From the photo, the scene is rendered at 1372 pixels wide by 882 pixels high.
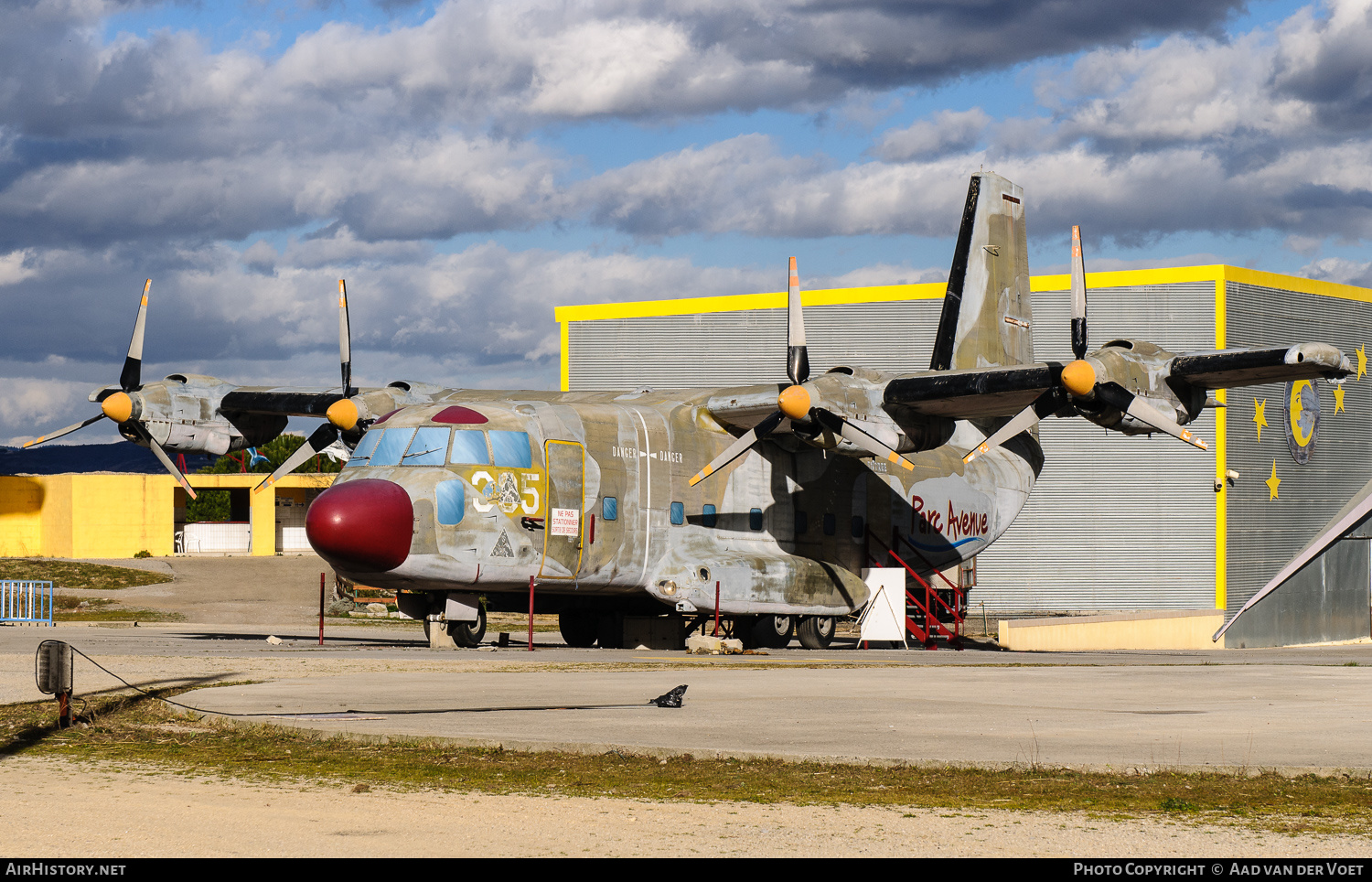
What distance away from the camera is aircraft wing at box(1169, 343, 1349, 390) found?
22.8 metres

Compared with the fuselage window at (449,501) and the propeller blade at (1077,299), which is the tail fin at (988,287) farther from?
the fuselage window at (449,501)

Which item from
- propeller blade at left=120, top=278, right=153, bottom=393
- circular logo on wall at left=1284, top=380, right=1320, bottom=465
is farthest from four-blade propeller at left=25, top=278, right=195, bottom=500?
circular logo on wall at left=1284, top=380, right=1320, bottom=465

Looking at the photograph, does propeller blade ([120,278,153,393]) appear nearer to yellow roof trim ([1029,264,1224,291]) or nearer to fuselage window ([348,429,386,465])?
fuselage window ([348,429,386,465])

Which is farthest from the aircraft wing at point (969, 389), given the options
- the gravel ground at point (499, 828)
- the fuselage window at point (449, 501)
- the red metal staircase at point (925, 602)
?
the gravel ground at point (499, 828)

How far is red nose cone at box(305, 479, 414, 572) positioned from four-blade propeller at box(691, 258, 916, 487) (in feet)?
18.9

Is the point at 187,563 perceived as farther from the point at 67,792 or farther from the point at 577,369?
the point at 67,792

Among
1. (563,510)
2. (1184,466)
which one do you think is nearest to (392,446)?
(563,510)

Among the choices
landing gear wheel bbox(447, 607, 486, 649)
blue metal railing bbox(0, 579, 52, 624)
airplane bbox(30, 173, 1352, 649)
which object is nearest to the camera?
airplane bbox(30, 173, 1352, 649)

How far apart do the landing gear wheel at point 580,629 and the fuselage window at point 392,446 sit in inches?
250

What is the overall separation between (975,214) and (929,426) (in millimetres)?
8129

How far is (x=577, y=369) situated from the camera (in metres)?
54.7

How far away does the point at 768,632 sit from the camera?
28.2m

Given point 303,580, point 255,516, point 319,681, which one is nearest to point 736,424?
point 319,681

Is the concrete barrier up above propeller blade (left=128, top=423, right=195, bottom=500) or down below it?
below
